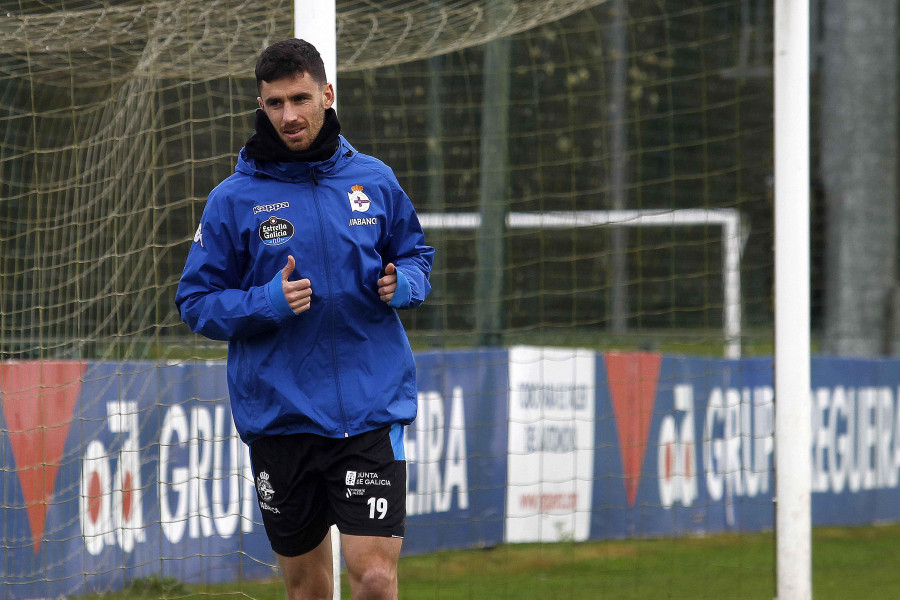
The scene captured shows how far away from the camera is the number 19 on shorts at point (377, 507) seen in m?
3.16

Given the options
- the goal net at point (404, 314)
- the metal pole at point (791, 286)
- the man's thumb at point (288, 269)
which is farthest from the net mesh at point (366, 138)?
the man's thumb at point (288, 269)

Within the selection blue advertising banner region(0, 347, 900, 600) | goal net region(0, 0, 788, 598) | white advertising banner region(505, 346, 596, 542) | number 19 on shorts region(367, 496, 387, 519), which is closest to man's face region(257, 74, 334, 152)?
number 19 on shorts region(367, 496, 387, 519)

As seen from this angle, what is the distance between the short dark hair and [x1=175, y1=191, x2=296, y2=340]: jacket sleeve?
1.18ft

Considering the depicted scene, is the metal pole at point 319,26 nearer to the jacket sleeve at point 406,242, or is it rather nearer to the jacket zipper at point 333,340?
the jacket sleeve at point 406,242

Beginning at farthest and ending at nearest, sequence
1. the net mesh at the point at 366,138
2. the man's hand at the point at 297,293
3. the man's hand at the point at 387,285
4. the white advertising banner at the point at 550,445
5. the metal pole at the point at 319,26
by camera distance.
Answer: the white advertising banner at the point at 550,445, the net mesh at the point at 366,138, the metal pole at the point at 319,26, the man's hand at the point at 387,285, the man's hand at the point at 297,293

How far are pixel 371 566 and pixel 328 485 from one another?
0.80ft

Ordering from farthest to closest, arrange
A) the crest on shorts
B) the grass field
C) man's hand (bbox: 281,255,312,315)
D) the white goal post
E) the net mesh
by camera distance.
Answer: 1. the white goal post
2. the grass field
3. the net mesh
4. the crest on shorts
5. man's hand (bbox: 281,255,312,315)

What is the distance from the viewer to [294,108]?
10.3 feet

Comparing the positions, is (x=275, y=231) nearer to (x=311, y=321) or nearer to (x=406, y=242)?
(x=311, y=321)

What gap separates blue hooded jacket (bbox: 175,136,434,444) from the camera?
10.3 feet

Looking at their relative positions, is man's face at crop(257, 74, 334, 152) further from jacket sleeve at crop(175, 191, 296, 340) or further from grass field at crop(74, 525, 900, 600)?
grass field at crop(74, 525, 900, 600)

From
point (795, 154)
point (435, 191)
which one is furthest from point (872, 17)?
point (795, 154)

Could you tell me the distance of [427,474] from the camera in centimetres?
640

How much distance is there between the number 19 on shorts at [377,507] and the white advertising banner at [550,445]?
344 centimetres
